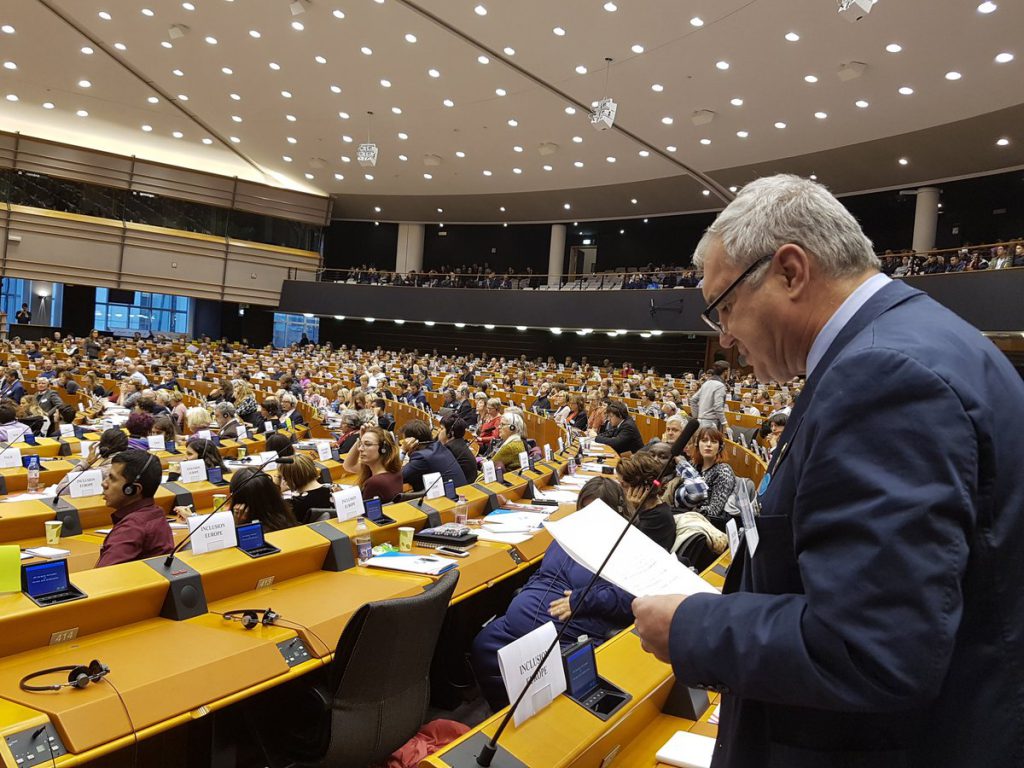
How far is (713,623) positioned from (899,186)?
20.4m

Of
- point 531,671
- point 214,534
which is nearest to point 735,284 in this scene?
point 531,671

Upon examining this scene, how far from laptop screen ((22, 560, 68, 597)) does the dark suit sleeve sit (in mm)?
2211

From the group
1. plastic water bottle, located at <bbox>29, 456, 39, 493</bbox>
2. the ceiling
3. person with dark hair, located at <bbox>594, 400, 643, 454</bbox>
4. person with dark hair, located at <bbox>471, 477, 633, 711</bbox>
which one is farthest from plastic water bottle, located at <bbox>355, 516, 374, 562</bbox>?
the ceiling

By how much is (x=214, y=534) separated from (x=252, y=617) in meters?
0.51

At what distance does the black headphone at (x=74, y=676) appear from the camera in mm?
1950

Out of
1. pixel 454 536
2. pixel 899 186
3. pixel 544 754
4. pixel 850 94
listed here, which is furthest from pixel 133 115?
pixel 544 754

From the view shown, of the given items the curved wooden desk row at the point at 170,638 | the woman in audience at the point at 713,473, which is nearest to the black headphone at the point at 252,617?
the curved wooden desk row at the point at 170,638

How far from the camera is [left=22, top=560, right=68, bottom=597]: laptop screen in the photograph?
229 cm

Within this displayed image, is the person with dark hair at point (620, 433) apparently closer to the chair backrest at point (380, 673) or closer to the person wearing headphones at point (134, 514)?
the person wearing headphones at point (134, 514)

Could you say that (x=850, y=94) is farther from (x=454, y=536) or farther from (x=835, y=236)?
(x=835, y=236)

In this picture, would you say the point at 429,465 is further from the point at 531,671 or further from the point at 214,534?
the point at 531,671

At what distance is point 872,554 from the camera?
778mm

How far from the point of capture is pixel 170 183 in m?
26.5

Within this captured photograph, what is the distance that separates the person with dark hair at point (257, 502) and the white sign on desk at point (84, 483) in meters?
1.43
